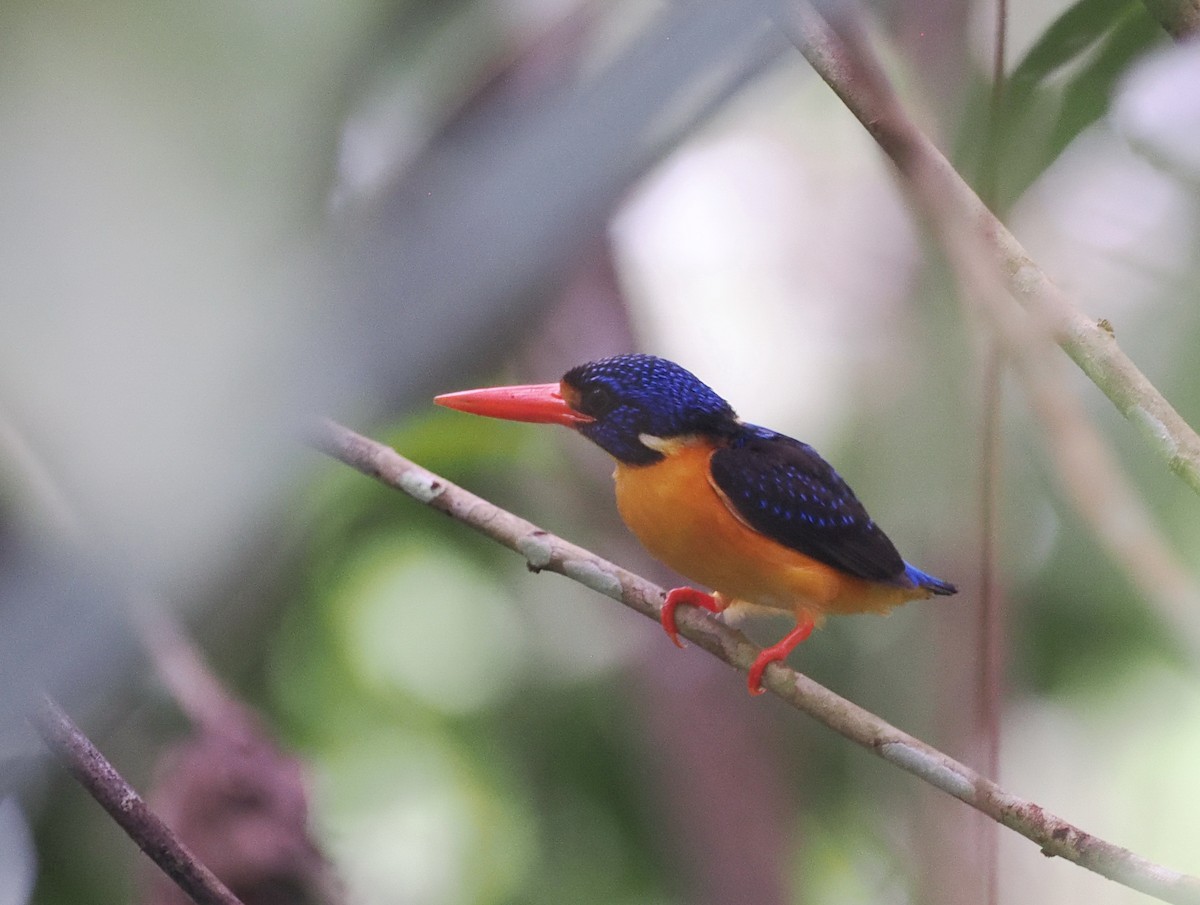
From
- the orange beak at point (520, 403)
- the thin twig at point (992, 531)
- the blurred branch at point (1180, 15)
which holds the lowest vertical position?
the thin twig at point (992, 531)

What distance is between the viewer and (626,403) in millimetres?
725

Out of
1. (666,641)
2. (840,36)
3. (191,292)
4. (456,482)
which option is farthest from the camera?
(666,641)

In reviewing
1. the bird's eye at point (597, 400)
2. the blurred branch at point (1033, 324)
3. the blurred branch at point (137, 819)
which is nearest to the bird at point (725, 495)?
the bird's eye at point (597, 400)

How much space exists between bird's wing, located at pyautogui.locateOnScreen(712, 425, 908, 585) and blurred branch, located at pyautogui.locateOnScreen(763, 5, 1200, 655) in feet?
0.45

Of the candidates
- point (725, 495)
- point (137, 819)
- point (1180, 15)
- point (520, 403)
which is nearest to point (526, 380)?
point (520, 403)

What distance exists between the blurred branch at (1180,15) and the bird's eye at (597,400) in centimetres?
44

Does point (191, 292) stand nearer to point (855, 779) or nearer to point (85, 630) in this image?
point (85, 630)

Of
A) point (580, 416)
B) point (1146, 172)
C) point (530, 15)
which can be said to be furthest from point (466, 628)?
point (1146, 172)

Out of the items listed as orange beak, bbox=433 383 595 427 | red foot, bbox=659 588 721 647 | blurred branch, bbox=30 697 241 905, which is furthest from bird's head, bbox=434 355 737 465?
blurred branch, bbox=30 697 241 905

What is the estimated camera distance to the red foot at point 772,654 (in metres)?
0.75

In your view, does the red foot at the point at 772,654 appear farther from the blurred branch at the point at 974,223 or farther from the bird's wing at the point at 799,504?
the blurred branch at the point at 974,223

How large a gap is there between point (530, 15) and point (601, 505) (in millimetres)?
372

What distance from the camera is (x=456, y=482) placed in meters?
0.82

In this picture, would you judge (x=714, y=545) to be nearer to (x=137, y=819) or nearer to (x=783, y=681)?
(x=783, y=681)
